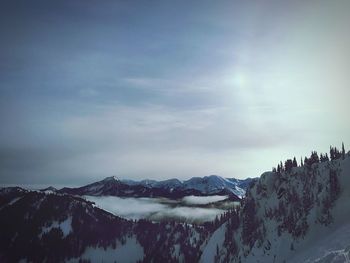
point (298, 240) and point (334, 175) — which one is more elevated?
point (334, 175)

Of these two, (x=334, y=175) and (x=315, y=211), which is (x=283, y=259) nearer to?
(x=315, y=211)

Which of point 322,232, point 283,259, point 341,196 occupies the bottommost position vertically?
point 283,259

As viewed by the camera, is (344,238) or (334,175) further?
(334,175)

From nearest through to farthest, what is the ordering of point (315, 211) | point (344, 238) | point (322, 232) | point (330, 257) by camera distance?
1. point (330, 257)
2. point (344, 238)
3. point (322, 232)
4. point (315, 211)

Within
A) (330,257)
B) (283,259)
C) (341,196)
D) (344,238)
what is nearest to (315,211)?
(341,196)

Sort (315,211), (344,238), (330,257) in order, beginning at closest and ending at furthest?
1. (330,257)
2. (344,238)
3. (315,211)

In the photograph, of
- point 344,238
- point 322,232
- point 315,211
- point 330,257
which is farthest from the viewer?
point 315,211

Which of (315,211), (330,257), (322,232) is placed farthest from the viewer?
(315,211)

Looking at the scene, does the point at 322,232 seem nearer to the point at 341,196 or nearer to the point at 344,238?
the point at 341,196

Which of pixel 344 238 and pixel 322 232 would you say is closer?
pixel 344 238

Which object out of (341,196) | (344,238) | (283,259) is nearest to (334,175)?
(341,196)
